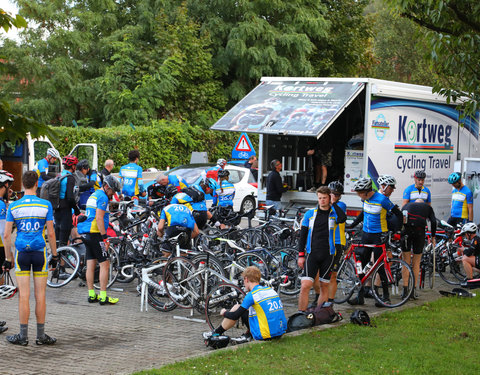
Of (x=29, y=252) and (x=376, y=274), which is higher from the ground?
(x=29, y=252)

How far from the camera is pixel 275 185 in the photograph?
1462 centimetres

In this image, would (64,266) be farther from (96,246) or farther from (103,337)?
(103,337)

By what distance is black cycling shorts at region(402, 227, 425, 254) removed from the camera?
36.4 feet

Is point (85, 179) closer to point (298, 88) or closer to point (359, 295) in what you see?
point (298, 88)

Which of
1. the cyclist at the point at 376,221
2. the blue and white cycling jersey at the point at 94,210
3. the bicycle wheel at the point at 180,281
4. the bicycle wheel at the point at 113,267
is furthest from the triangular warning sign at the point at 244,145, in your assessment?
the bicycle wheel at the point at 180,281

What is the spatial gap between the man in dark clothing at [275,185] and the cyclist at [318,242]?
17.2 feet

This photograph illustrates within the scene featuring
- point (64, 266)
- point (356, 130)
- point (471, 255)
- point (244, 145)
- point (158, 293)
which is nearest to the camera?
point (158, 293)

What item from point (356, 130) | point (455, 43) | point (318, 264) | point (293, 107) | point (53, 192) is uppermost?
point (455, 43)

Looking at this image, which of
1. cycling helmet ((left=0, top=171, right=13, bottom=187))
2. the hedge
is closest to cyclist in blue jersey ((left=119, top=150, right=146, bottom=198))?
cycling helmet ((left=0, top=171, right=13, bottom=187))

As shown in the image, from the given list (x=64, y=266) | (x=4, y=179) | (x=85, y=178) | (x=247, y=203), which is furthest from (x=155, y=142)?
(x=4, y=179)

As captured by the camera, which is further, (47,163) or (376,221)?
(47,163)

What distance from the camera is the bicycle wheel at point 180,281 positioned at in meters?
9.66

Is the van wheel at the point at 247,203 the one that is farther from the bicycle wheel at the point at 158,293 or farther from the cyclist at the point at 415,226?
the bicycle wheel at the point at 158,293

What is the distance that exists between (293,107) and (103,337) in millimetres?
6836
